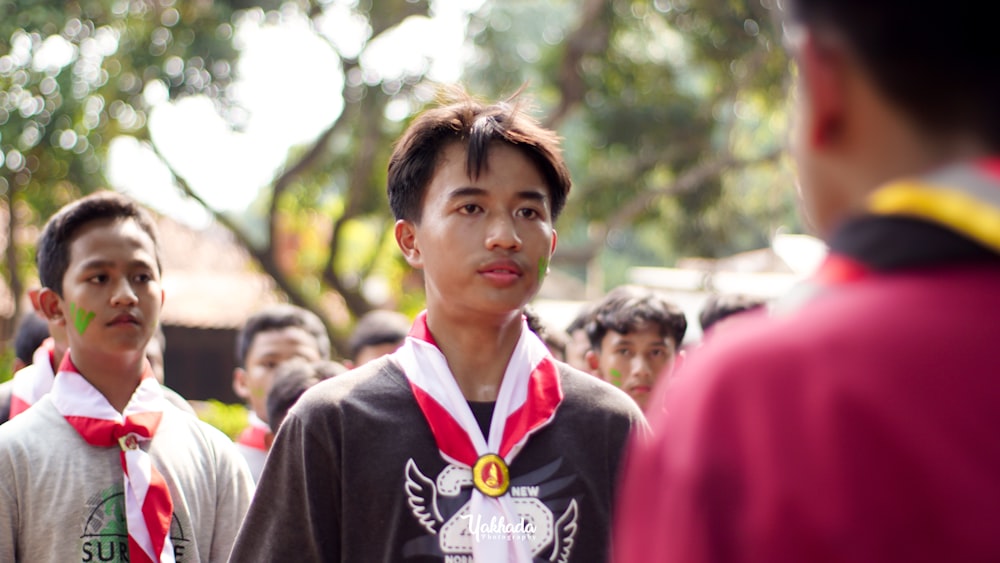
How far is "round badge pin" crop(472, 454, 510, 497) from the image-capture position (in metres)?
2.52

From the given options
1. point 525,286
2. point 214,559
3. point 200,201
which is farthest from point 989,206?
point 200,201

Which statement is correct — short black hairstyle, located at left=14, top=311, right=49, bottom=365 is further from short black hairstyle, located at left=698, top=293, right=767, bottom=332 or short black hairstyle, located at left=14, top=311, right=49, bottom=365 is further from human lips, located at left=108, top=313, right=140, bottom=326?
short black hairstyle, located at left=698, top=293, right=767, bottom=332

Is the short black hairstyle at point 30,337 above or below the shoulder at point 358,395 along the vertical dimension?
above

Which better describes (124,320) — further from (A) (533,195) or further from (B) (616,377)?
(B) (616,377)

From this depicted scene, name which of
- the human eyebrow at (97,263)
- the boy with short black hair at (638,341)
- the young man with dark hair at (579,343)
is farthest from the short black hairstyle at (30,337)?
the boy with short black hair at (638,341)

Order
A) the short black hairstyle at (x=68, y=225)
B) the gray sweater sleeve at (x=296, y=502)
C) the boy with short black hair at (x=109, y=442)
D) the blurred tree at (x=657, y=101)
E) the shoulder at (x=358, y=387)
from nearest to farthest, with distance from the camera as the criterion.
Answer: the gray sweater sleeve at (x=296, y=502) → the shoulder at (x=358, y=387) → the boy with short black hair at (x=109, y=442) → the short black hairstyle at (x=68, y=225) → the blurred tree at (x=657, y=101)

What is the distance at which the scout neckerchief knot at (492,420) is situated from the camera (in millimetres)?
2484

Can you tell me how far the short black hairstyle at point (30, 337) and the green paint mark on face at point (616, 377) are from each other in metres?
2.83

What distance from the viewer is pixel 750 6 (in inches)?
592

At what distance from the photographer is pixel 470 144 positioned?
9.33 feet

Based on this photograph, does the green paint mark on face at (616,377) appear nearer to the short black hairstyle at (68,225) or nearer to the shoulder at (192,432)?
the shoulder at (192,432)

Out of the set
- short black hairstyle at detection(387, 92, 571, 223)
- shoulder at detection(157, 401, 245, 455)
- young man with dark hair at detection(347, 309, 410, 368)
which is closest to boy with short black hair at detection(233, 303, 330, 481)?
young man with dark hair at detection(347, 309, 410, 368)

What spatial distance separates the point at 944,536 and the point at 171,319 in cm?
2059

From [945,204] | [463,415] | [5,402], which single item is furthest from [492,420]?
[5,402]
